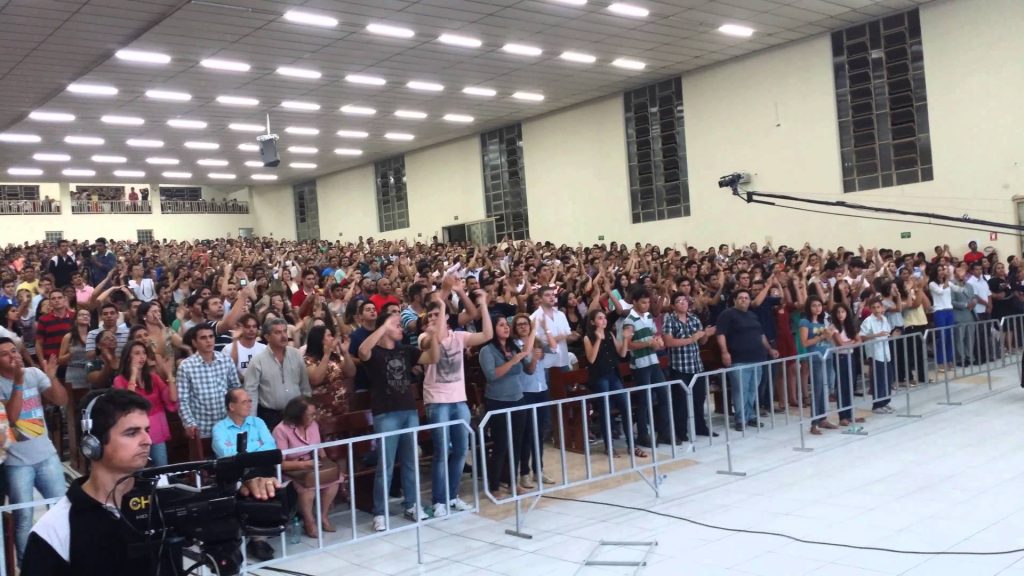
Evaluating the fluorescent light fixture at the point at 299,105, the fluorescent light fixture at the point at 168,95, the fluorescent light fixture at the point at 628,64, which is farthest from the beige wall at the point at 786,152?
the fluorescent light fixture at the point at 168,95

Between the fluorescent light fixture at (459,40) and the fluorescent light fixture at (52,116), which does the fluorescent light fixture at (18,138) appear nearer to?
the fluorescent light fixture at (52,116)

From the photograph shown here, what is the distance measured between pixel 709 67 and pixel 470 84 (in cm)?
618

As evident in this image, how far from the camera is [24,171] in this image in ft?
95.1

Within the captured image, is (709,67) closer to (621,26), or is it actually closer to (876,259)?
(621,26)

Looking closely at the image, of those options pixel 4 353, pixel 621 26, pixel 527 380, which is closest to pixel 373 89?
pixel 621 26

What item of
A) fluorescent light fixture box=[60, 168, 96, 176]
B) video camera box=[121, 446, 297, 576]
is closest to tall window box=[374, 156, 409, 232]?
fluorescent light fixture box=[60, 168, 96, 176]

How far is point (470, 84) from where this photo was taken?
2098cm

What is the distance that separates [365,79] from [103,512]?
1841 cm

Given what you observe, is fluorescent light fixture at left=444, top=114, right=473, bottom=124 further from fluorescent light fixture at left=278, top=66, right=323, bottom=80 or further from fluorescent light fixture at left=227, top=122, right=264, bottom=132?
fluorescent light fixture at left=278, top=66, right=323, bottom=80

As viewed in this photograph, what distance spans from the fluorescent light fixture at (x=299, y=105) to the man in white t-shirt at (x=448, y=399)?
51.9 ft

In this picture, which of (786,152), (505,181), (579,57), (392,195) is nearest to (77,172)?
(392,195)

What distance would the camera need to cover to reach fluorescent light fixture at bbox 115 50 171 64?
1593 cm

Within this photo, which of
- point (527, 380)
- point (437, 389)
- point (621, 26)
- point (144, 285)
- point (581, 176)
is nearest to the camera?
point (437, 389)

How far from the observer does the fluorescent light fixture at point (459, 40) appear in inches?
661
